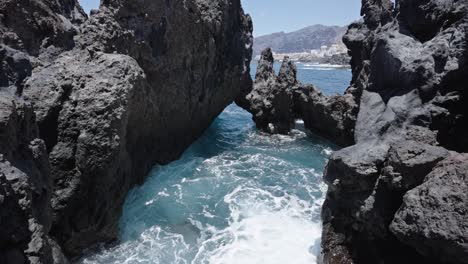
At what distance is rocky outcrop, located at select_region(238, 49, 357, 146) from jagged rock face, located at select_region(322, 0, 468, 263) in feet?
35.8

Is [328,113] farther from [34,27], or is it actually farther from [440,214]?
[34,27]

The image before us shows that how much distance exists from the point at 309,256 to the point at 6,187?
24.6 feet

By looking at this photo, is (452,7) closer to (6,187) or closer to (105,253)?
(6,187)

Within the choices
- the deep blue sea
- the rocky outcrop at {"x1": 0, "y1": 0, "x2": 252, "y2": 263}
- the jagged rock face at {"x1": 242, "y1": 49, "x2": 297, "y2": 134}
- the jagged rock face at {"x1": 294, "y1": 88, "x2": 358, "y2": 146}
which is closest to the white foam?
the deep blue sea

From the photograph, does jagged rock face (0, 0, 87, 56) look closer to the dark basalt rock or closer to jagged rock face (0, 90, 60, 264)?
jagged rock face (0, 90, 60, 264)

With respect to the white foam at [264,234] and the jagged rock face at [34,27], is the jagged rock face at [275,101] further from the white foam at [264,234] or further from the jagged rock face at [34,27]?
the jagged rock face at [34,27]

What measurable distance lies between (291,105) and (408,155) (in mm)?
16753

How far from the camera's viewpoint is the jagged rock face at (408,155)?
595 centimetres

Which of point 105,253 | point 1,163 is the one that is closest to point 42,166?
point 1,163

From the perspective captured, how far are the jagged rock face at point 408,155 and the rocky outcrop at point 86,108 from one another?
6.09 m

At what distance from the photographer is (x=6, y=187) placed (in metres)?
4.91

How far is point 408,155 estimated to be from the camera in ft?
22.3

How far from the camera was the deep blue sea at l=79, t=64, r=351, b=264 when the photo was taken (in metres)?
9.83

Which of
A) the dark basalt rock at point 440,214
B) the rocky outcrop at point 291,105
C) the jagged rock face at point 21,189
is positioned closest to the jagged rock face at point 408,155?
the dark basalt rock at point 440,214
